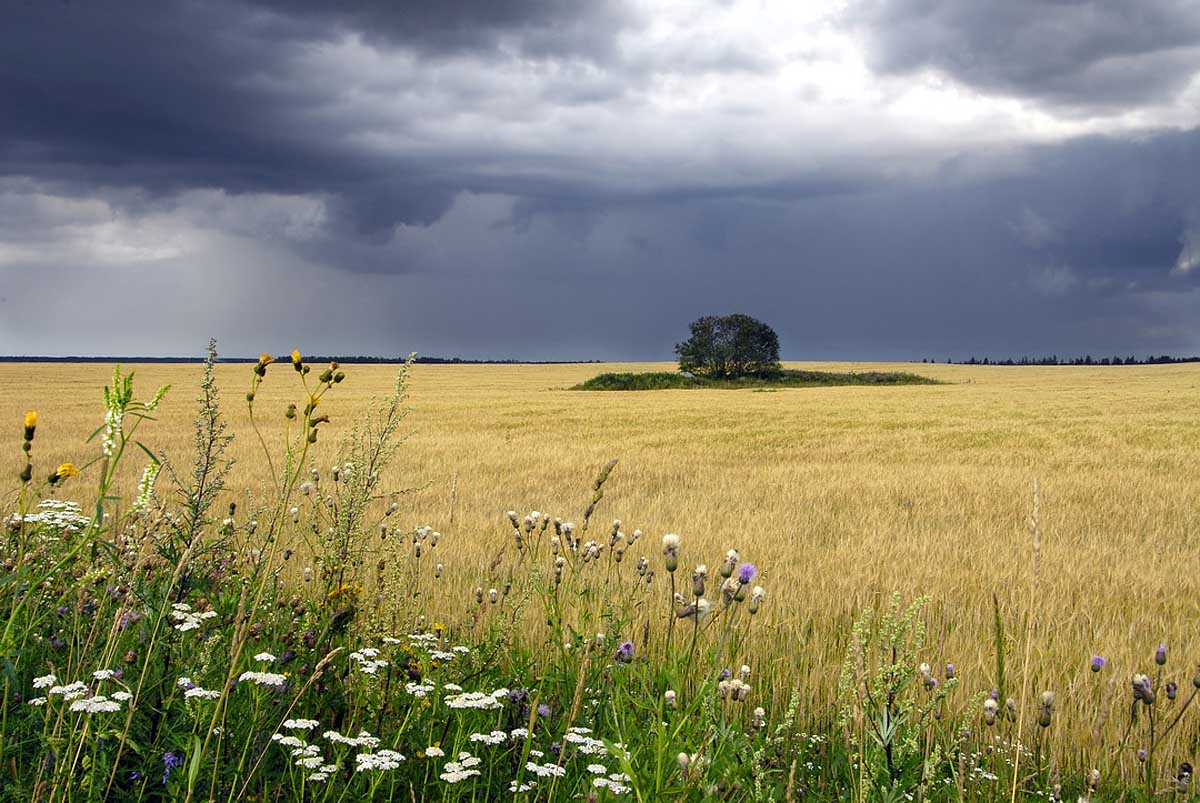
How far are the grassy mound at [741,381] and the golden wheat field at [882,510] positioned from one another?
3962 cm

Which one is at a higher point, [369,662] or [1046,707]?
[1046,707]

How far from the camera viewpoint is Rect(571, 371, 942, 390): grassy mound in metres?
67.0

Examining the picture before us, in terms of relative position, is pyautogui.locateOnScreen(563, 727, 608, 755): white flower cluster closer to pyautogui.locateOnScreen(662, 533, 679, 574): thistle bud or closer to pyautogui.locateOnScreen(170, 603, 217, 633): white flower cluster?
pyautogui.locateOnScreen(662, 533, 679, 574): thistle bud

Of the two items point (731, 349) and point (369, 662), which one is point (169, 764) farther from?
point (731, 349)

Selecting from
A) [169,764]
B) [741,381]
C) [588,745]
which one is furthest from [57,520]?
[741,381]

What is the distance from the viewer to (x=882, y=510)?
10.8 m

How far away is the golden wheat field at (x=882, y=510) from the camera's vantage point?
5.23 meters

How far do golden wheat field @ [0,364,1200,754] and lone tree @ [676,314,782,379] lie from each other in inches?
1913

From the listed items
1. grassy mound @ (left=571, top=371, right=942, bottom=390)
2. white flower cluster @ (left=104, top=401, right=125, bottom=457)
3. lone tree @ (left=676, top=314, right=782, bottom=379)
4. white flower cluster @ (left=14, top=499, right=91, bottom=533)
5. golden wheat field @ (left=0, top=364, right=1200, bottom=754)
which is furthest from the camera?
lone tree @ (left=676, top=314, right=782, bottom=379)

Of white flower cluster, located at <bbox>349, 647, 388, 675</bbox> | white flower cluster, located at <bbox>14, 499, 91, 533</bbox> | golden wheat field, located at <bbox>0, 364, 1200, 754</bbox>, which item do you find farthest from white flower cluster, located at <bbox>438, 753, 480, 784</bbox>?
white flower cluster, located at <bbox>14, 499, 91, 533</bbox>

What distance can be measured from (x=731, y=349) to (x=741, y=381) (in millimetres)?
3800

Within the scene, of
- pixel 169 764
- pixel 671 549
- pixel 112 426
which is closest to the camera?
pixel 112 426

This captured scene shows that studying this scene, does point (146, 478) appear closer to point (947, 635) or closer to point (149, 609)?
point (149, 609)

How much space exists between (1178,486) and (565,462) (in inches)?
391
